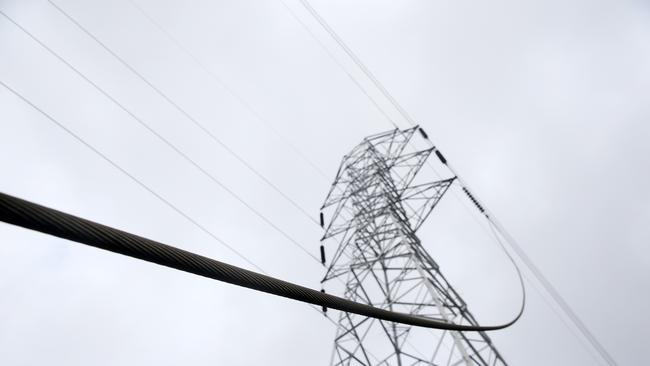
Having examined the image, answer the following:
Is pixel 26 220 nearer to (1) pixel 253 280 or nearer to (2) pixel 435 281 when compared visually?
(1) pixel 253 280

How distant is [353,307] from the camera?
3.44ft

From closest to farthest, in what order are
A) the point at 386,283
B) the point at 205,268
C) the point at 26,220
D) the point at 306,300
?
the point at 26,220 → the point at 205,268 → the point at 306,300 → the point at 386,283

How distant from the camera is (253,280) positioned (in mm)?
915

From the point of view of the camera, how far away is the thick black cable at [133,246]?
583 mm

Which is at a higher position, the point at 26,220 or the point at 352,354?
the point at 26,220

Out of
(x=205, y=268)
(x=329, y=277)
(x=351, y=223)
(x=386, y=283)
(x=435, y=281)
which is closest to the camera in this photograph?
(x=205, y=268)

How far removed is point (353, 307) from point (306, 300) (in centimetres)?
17

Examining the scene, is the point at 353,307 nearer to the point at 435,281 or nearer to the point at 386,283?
the point at 435,281

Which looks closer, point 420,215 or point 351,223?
point 420,215

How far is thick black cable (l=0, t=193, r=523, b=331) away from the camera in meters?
0.58

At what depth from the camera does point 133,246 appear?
0.72 meters

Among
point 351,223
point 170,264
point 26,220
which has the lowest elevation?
point 170,264

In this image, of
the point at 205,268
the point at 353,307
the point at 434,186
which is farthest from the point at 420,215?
the point at 205,268

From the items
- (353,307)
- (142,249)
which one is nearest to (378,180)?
(353,307)
